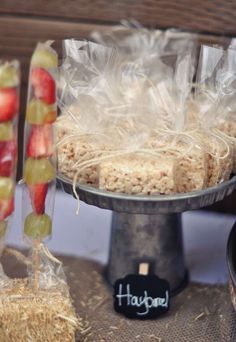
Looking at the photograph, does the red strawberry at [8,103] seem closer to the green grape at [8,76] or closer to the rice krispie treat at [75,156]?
the green grape at [8,76]

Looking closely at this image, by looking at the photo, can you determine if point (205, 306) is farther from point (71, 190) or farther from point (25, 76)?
point (25, 76)

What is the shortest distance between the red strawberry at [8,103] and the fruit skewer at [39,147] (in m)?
0.04

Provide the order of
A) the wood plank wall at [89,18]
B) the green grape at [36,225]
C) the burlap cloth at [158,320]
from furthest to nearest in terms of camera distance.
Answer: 1. the wood plank wall at [89,18]
2. the burlap cloth at [158,320]
3. the green grape at [36,225]

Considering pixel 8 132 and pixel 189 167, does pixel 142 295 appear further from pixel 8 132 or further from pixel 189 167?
pixel 8 132

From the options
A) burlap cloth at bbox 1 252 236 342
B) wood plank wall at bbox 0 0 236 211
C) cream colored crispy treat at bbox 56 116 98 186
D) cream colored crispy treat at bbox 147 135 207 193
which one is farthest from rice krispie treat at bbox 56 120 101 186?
wood plank wall at bbox 0 0 236 211

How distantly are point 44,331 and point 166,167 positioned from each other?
0.27 meters

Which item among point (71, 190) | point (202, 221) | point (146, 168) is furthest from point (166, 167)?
point (202, 221)

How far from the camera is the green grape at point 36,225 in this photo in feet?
2.45

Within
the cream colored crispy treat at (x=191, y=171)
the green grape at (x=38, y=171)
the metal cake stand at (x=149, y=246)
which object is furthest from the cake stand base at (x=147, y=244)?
the green grape at (x=38, y=171)

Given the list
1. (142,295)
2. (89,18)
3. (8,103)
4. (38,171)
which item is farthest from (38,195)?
(89,18)

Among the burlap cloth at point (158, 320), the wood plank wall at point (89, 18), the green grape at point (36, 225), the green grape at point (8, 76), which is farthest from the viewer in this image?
the wood plank wall at point (89, 18)

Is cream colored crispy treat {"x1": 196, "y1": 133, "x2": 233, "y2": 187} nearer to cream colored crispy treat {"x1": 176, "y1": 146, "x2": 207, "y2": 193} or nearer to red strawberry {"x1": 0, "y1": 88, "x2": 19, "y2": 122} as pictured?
cream colored crispy treat {"x1": 176, "y1": 146, "x2": 207, "y2": 193}

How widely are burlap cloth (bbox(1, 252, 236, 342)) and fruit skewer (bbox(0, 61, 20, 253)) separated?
10.1 inches

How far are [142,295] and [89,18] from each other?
60 cm
